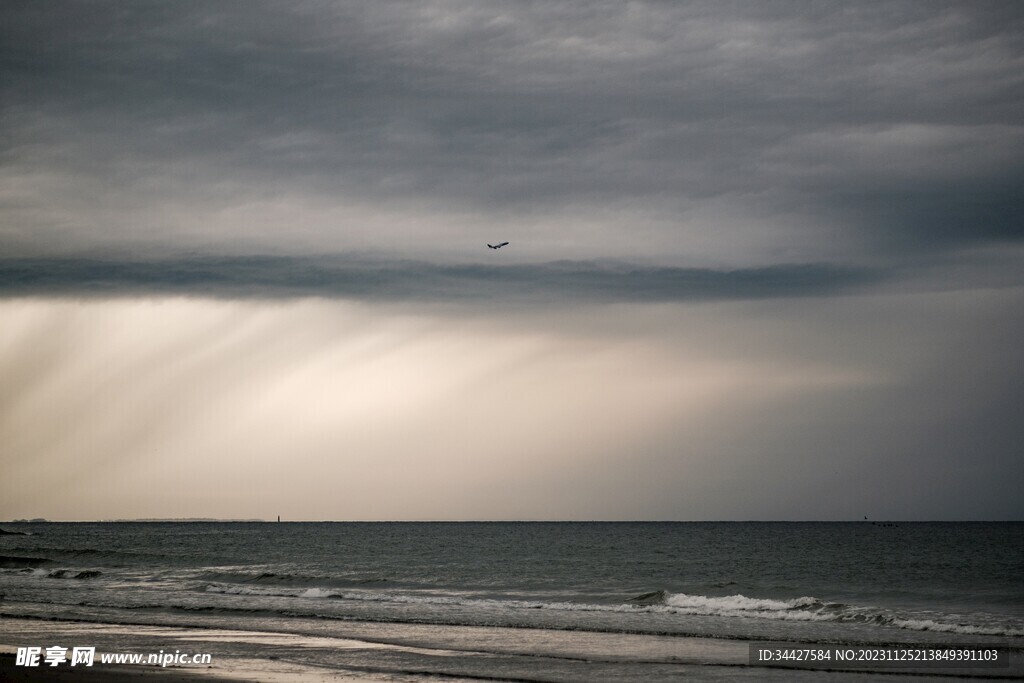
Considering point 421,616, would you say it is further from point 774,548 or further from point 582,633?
point 774,548

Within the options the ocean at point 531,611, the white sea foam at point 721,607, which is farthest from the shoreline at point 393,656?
the white sea foam at point 721,607

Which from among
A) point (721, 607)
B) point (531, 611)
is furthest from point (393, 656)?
point (721, 607)

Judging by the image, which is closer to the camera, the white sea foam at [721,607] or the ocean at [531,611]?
the ocean at [531,611]

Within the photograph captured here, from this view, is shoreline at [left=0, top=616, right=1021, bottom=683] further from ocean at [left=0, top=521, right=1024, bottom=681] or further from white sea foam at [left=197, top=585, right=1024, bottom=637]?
white sea foam at [left=197, top=585, right=1024, bottom=637]

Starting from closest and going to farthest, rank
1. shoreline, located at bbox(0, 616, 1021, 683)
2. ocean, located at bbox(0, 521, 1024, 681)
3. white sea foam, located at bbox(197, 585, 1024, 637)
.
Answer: shoreline, located at bbox(0, 616, 1021, 683) < ocean, located at bbox(0, 521, 1024, 681) < white sea foam, located at bbox(197, 585, 1024, 637)

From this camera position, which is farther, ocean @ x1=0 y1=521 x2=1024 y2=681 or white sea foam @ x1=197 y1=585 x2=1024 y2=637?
white sea foam @ x1=197 y1=585 x2=1024 y2=637

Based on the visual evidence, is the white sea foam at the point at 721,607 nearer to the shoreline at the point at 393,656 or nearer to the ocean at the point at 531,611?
the ocean at the point at 531,611

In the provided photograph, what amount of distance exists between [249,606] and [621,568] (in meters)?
30.2

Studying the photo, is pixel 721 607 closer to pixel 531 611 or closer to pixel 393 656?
pixel 531 611

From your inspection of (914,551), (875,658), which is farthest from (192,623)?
(914,551)

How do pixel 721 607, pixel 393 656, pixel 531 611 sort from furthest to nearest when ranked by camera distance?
pixel 721 607
pixel 531 611
pixel 393 656

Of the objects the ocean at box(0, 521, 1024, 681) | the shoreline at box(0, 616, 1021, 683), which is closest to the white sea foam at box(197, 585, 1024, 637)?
the ocean at box(0, 521, 1024, 681)

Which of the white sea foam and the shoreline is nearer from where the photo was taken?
the shoreline

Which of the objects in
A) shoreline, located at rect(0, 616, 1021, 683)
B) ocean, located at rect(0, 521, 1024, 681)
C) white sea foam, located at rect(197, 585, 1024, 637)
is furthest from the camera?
white sea foam, located at rect(197, 585, 1024, 637)
